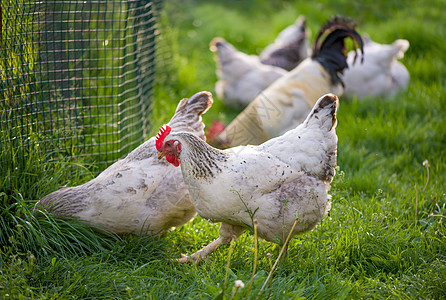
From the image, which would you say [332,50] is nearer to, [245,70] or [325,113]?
[245,70]

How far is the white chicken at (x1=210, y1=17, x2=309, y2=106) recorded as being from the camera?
22.5 ft

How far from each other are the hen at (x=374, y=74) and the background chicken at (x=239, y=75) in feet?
3.47

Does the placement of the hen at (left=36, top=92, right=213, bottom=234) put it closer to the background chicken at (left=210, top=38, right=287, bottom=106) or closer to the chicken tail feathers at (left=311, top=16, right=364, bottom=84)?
the chicken tail feathers at (left=311, top=16, right=364, bottom=84)

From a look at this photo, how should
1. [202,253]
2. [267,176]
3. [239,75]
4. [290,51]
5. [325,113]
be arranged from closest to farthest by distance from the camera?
[267,176] → [325,113] → [202,253] → [239,75] → [290,51]

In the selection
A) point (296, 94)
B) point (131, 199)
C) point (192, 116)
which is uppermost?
point (192, 116)

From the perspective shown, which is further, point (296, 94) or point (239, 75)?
point (239, 75)

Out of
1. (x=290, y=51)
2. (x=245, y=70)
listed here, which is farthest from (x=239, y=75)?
(x=290, y=51)

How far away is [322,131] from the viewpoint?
10.7 ft

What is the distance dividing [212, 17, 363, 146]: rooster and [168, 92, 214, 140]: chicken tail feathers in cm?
130

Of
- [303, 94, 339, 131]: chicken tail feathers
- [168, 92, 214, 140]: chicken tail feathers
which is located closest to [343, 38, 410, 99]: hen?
[168, 92, 214, 140]: chicken tail feathers

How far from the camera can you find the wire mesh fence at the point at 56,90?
140 inches

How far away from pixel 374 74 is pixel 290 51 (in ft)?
5.28

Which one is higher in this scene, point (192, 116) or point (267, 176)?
point (192, 116)

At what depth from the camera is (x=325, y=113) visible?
327 cm
